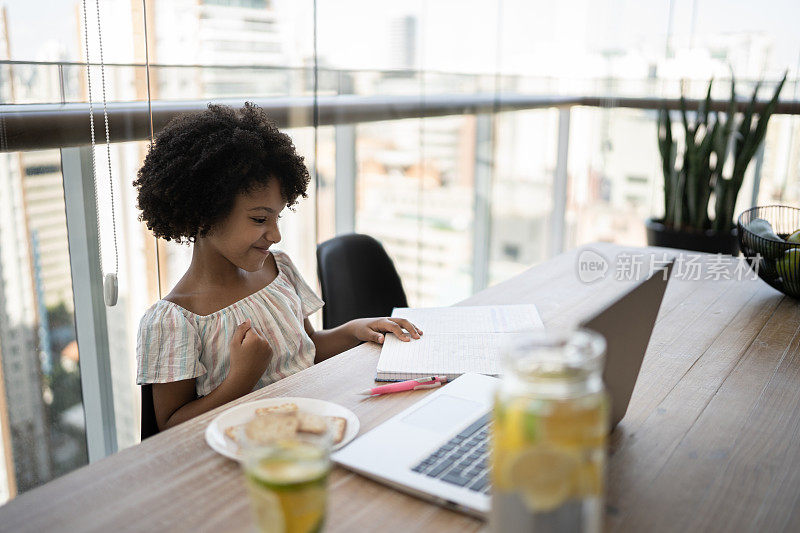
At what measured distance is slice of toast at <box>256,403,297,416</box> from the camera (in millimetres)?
985

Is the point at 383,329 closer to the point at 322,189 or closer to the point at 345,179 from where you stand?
the point at 322,189

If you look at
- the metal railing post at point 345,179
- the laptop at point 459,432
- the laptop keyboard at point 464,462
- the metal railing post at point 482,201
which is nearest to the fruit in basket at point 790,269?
the laptop at point 459,432

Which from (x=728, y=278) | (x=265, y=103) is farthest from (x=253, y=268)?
(x=728, y=278)

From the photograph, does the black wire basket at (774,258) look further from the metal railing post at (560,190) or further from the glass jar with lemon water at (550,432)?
the metal railing post at (560,190)

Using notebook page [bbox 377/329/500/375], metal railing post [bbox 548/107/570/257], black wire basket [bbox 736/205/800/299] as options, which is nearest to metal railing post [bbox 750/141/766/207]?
metal railing post [bbox 548/107/570/257]

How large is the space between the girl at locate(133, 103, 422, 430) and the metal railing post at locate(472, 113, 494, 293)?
211 cm

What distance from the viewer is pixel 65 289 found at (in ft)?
5.65

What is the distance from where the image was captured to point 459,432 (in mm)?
947

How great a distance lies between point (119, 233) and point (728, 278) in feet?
5.07

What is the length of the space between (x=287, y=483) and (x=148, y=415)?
751 millimetres

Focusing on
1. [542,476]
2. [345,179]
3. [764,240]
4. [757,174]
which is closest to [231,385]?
[542,476]

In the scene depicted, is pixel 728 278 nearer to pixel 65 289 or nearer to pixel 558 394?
pixel 558 394

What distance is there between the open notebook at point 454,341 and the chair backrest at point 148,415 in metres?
0.41

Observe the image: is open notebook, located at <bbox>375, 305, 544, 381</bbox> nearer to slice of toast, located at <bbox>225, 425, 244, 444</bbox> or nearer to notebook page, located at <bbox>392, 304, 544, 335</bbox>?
notebook page, located at <bbox>392, 304, 544, 335</bbox>
